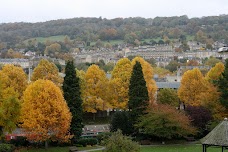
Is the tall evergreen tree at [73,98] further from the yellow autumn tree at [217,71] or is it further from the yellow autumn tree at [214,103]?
the yellow autumn tree at [217,71]

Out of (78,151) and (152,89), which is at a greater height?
(152,89)

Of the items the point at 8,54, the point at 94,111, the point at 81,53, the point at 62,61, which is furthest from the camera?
the point at 81,53

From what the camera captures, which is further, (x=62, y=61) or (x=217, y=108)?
(x=62, y=61)

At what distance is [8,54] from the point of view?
565 feet

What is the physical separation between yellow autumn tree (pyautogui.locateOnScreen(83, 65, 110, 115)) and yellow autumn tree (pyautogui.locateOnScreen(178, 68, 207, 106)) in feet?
35.7

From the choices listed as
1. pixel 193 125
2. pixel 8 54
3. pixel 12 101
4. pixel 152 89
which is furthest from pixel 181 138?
pixel 8 54

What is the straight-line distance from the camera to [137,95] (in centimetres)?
5056

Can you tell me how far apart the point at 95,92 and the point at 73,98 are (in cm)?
1047

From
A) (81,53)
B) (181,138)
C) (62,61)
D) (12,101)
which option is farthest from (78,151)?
(81,53)

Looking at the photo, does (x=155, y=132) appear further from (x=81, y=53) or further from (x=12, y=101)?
(x=81, y=53)

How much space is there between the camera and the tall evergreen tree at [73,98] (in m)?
46.6

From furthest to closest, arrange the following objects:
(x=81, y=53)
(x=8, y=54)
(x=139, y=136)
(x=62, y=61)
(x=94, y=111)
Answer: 1. (x=81, y=53)
2. (x=8, y=54)
3. (x=62, y=61)
4. (x=94, y=111)
5. (x=139, y=136)

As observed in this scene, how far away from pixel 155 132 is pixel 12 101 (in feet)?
51.6

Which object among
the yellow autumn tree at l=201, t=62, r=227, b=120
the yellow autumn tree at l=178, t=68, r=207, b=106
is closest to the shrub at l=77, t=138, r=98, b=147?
the yellow autumn tree at l=201, t=62, r=227, b=120
